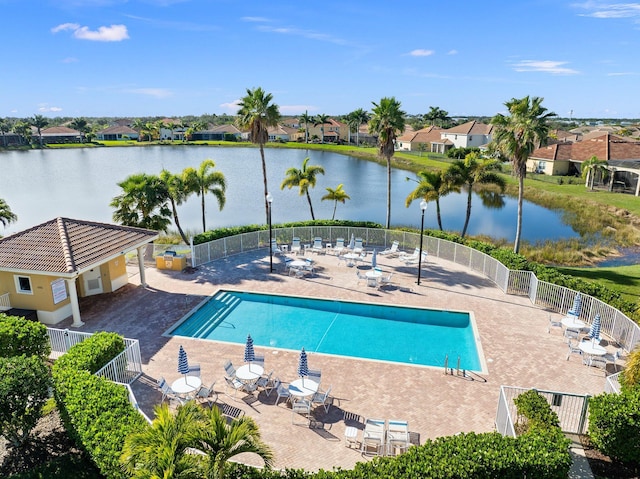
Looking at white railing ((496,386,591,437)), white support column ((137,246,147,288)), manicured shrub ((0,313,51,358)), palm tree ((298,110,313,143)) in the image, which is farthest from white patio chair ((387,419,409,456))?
palm tree ((298,110,313,143))

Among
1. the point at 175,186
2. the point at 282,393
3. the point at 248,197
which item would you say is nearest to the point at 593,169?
the point at 248,197

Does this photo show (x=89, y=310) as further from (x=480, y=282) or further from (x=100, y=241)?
(x=480, y=282)

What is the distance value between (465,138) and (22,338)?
87.2 meters

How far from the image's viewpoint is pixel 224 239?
87.5 feet

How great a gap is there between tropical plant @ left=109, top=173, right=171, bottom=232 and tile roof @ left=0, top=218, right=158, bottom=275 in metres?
5.15

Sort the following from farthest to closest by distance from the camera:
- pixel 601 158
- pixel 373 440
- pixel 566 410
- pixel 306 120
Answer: pixel 306 120
pixel 601 158
pixel 566 410
pixel 373 440

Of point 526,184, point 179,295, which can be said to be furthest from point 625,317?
point 526,184

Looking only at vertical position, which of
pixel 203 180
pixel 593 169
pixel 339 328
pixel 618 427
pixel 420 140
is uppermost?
pixel 420 140

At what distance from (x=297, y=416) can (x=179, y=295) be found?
10.8m

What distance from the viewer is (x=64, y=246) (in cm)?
1862

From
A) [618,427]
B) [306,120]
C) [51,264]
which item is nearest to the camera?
[618,427]

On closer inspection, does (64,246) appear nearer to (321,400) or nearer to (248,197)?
(321,400)

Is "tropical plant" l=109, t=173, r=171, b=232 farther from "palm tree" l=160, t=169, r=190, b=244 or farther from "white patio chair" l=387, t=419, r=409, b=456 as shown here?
"white patio chair" l=387, t=419, r=409, b=456

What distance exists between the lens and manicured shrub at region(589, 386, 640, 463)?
34.7 feet
